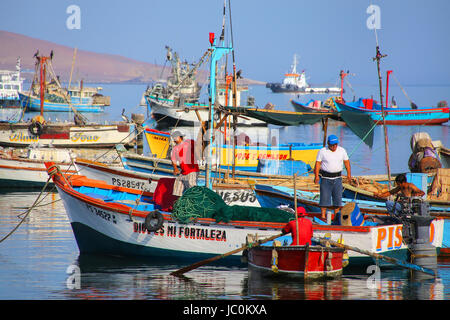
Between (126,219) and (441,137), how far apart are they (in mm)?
51776

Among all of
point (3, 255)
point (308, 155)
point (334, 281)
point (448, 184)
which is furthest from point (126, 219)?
point (308, 155)

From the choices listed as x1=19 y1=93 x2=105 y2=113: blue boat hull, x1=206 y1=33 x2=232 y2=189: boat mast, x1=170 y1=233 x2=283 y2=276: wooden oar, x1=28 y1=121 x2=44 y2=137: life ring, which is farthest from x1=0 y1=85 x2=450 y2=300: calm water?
x1=19 y1=93 x2=105 y2=113: blue boat hull

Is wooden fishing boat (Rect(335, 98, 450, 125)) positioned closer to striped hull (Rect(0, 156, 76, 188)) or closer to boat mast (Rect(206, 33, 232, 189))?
striped hull (Rect(0, 156, 76, 188))

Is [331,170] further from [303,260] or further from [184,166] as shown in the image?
[184,166]

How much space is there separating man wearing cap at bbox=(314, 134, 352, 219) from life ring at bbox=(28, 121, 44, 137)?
94.4ft

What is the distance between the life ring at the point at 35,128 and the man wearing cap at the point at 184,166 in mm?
25997

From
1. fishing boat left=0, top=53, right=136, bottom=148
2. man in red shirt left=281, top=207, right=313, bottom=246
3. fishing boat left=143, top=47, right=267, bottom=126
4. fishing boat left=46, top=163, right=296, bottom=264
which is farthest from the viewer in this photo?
fishing boat left=143, top=47, right=267, bottom=126

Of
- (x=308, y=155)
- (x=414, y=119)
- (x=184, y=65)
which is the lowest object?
(x=308, y=155)

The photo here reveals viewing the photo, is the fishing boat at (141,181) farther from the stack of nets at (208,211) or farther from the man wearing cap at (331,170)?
the man wearing cap at (331,170)

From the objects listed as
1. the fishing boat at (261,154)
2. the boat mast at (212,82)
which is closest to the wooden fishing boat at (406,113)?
the fishing boat at (261,154)

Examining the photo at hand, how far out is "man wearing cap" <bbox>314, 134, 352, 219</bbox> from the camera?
47.4 ft
